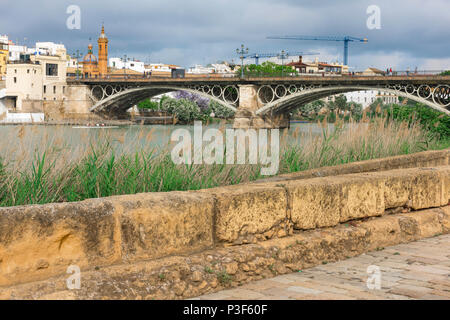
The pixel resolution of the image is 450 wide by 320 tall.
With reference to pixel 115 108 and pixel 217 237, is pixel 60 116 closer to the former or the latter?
pixel 217 237

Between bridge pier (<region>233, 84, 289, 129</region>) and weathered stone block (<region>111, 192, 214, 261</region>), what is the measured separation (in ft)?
132

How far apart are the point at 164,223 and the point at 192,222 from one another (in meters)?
0.22

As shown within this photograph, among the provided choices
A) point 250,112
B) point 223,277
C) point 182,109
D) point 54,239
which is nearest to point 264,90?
point 250,112

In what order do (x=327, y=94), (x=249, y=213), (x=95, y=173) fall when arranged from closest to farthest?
(x=249, y=213) → (x=95, y=173) → (x=327, y=94)

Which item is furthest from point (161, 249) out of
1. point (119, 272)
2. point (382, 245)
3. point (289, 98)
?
point (289, 98)

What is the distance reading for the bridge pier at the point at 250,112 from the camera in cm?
4441

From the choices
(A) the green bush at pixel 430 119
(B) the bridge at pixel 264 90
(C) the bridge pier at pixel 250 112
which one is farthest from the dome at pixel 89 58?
(A) the green bush at pixel 430 119

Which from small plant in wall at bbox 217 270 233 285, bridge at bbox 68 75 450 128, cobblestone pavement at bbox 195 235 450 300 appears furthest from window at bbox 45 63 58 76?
small plant in wall at bbox 217 270 233 285

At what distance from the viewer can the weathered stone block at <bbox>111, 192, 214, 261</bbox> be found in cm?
314

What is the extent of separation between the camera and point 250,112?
44375mm

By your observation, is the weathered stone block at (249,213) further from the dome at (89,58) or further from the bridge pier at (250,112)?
the dome at (89,58)

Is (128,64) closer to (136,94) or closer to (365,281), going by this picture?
(136,94)

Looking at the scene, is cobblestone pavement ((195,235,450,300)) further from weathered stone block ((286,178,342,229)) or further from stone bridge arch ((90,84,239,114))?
stone bridge arch ((90,84,239,114))

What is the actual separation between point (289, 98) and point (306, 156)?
3641cm
